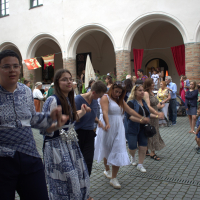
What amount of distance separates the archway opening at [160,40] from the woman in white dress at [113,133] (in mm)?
13141

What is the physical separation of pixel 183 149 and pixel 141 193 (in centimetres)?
271

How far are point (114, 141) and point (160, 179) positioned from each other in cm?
105

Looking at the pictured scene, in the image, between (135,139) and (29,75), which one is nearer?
(135,139)

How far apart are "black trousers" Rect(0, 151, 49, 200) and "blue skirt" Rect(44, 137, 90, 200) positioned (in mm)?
475

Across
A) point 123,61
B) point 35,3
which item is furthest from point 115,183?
point 35,3

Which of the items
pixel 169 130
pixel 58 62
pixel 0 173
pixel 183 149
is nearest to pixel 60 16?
pixel 58 62

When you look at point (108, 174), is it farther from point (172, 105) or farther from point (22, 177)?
point (172, 105)

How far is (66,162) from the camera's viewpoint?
2.48 meters


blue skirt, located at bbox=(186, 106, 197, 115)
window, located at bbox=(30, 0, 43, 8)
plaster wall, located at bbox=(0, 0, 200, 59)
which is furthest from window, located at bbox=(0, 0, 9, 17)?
blue skirt, located at bbox=(186, 106, 197, 115)

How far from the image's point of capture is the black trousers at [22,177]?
184 centimetres

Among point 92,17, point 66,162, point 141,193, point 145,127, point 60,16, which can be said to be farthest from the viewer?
point 60,16

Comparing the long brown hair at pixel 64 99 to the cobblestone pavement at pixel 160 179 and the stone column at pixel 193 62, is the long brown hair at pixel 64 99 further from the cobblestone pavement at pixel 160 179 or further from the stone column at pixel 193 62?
the stone column at pixel 193 62

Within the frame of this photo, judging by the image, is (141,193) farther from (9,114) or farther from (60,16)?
(60,16)

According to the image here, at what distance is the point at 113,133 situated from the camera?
3.94 meters
